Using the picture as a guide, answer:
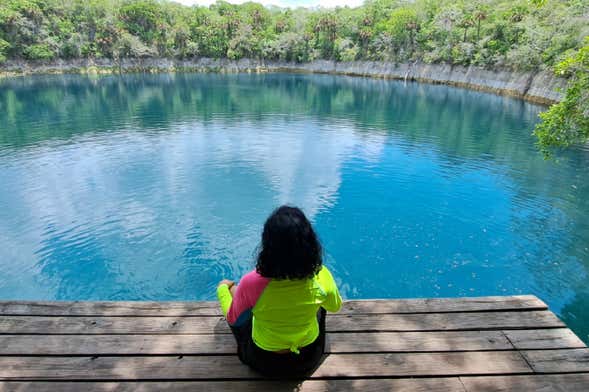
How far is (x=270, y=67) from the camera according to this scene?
2682 inches

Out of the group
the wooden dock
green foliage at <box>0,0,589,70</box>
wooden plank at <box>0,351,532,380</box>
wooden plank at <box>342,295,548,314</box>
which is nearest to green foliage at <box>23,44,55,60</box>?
green foliage at <box>0,0,589,70</box>

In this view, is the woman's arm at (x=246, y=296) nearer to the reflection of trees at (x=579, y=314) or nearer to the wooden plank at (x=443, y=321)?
the wooden plank at (x=443, y=321)

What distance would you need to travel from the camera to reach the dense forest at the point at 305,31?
30406 millimetres

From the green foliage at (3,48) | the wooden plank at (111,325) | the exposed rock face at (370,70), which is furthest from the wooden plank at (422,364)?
the green foliage at (3,48)

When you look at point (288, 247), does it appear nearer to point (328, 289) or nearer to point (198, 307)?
point (328, 289)

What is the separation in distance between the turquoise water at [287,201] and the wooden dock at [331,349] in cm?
362

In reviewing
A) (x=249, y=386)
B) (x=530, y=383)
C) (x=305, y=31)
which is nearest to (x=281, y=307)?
(x=249, y=386)

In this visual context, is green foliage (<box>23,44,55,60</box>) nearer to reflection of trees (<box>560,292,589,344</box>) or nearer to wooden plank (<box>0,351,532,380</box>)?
wooden plank (<box>0,351,532,380</box>)

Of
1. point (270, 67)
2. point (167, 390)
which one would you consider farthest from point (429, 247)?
point (270, 67)

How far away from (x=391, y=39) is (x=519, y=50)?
22.5 metres

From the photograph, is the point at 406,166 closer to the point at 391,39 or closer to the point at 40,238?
the point at 40,238

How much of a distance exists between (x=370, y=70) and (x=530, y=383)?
5607 centimetres

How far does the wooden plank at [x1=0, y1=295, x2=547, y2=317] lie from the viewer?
3.05m

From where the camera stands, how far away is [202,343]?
2.70 metres
